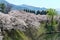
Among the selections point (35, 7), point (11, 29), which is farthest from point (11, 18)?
point (35, 7)

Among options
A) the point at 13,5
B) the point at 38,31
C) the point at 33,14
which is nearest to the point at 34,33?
the point at 38,31

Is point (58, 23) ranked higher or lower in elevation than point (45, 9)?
lower

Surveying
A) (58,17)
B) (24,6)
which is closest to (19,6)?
(24,6)

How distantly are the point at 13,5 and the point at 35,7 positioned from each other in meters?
0.36

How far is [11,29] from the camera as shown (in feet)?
11.2

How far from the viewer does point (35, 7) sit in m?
3.51

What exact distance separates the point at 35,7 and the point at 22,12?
24 cm

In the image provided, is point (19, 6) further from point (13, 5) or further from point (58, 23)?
point (58, 23)

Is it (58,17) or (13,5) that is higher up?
(13,5)

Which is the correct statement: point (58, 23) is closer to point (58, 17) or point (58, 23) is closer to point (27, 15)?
point (58, 17)

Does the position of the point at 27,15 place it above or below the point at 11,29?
above

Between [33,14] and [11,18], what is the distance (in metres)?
0.36

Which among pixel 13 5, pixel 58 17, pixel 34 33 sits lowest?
pixel 34 33

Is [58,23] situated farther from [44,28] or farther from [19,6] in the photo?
[19,6]
